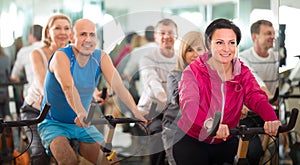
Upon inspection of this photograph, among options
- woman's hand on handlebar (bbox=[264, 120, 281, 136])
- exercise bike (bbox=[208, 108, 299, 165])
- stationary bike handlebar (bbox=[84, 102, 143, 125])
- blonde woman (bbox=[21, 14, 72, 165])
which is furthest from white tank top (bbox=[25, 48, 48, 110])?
woman's hand on handlebar (bbox=[264, 120, 281, 136])

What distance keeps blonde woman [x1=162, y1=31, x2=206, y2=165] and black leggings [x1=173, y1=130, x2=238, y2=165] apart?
11 cm

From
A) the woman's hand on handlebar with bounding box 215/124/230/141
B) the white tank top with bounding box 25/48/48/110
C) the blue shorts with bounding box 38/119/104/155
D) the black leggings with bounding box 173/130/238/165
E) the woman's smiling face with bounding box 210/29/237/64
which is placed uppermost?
the woman's smiling face with bounding box 210/29/237/64

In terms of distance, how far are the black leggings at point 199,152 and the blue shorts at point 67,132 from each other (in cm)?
64

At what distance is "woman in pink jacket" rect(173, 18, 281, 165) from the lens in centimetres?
319

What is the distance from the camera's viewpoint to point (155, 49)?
4.93 meters

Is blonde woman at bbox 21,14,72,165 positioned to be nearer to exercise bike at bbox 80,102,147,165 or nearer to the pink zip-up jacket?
exercise bike at bbox 80,102,147,165

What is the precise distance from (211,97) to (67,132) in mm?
998

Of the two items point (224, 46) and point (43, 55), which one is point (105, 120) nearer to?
point (224, 46)

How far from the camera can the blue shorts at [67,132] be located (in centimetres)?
370

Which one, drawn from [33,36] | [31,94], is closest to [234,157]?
[31,94]

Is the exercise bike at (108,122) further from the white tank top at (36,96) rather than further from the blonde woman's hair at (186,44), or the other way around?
the white tank top at (36,96)

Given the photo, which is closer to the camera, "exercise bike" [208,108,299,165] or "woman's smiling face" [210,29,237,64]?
"exercise bike" [208,108,299,165]

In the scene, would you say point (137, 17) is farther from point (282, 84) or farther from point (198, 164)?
point (198, 164)

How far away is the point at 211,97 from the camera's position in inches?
127
